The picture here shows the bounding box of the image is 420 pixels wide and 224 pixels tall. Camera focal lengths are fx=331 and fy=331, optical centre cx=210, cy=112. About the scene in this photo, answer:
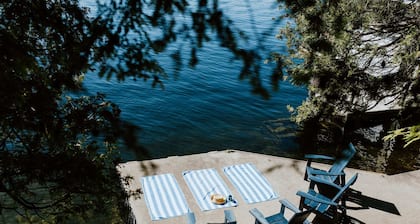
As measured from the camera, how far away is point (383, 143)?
13875 mm

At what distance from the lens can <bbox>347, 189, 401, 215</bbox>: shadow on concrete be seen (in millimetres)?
6926

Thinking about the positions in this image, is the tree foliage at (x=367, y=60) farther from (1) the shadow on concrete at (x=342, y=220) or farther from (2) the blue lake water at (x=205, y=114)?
(2) the blue lake water at (x=205, y=114)

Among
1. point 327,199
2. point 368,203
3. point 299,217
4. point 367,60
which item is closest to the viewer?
point 299,217

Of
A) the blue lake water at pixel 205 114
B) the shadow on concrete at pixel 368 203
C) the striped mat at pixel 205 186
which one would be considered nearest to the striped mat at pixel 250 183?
the striped mat at pixel 205 186

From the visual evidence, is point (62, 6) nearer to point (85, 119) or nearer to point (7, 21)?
point (7, 21)

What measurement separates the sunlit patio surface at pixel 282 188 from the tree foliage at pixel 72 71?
2.93 metres

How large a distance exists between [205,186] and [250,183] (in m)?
1.08

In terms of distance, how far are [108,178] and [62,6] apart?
1597 millimetres

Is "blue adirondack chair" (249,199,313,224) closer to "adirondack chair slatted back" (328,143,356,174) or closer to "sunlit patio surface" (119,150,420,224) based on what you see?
"sunlit patio surface" (119,150,420,224)

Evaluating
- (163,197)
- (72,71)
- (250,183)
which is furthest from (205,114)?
(72,71)

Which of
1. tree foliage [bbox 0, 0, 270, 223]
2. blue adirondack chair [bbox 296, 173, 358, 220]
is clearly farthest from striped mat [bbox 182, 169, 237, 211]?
tree foliage [bbox 0, 0, 270, 223]

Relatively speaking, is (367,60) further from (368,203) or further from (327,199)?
(327,199)

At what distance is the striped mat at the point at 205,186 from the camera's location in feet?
22.9

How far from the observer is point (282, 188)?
7.70 metres
